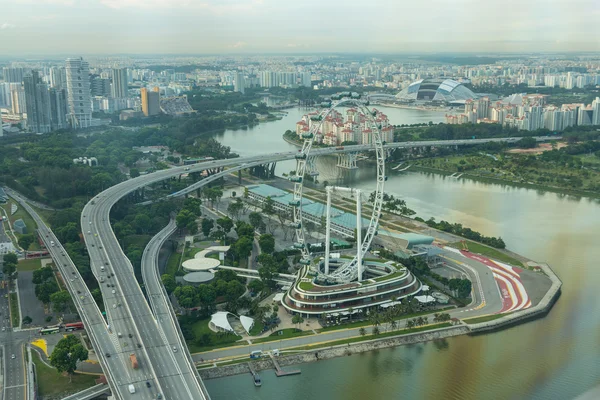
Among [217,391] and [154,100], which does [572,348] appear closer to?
[217,391]

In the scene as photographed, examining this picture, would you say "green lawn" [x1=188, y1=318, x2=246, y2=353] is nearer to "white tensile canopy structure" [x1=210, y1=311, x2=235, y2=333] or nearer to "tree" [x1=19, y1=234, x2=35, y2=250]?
"white tensile canopy structure" [x1=210, y1=311, x2=235, y2=333]

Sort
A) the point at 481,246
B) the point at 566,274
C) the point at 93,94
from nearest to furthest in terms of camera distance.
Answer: the point at 566,274 → the point at 481,246 → the point at 93,94

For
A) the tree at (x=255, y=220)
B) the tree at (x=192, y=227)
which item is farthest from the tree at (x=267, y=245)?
the tree at (x=192, y=227)

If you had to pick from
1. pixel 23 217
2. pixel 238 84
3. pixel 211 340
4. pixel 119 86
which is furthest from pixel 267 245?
pixel 238 84

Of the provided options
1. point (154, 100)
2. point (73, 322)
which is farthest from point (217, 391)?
point (154, 100)

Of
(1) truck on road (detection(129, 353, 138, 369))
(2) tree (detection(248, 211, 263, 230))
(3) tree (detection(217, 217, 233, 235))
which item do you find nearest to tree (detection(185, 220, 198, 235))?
(3) tree (detection(217, 217, 233, 235))

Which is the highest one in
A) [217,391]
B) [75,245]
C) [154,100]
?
[154,100]

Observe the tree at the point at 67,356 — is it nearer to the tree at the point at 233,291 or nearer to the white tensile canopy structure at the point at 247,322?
the white tensile canopy structure at the point at 247,322

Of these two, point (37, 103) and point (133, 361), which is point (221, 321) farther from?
point (37, 103)
